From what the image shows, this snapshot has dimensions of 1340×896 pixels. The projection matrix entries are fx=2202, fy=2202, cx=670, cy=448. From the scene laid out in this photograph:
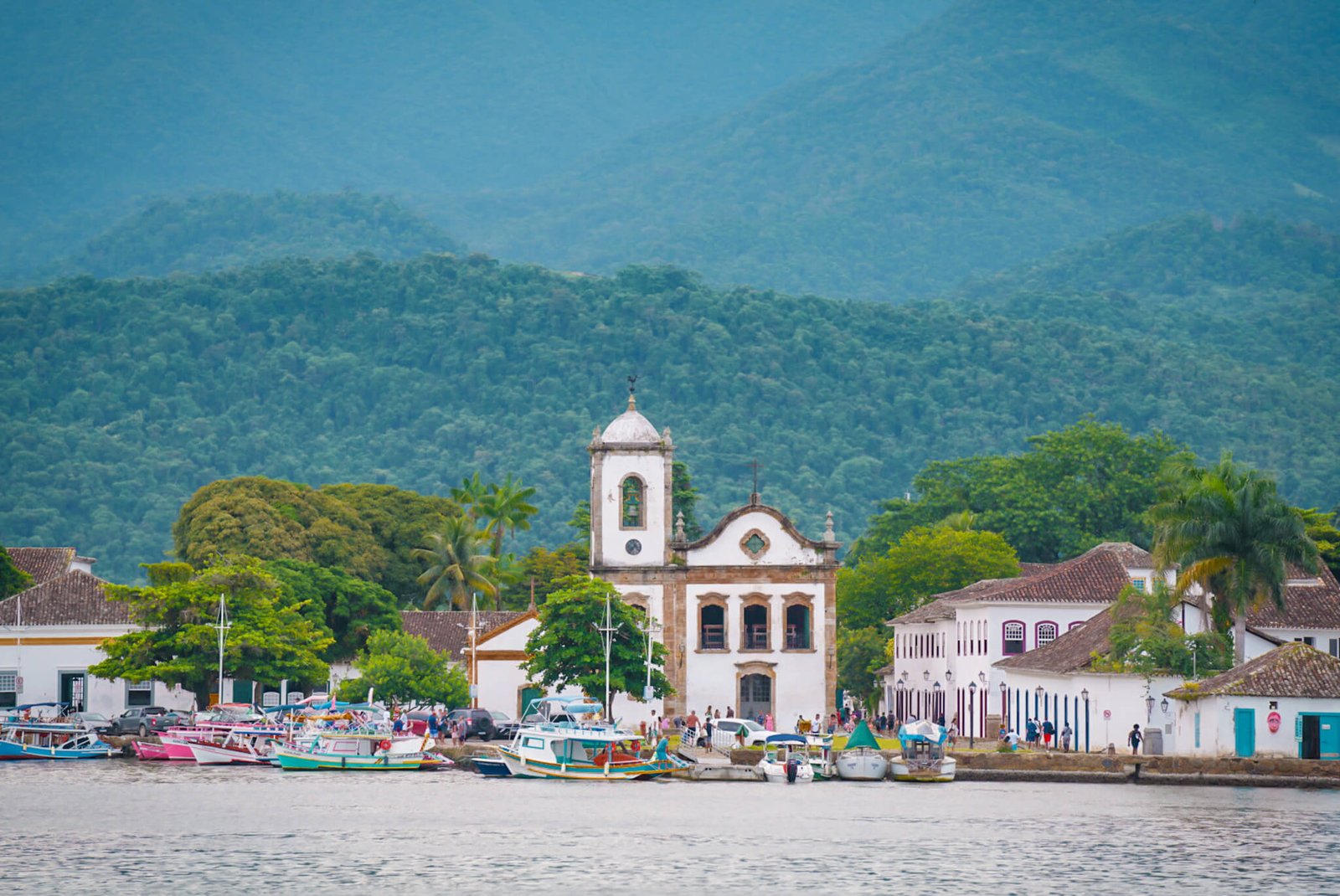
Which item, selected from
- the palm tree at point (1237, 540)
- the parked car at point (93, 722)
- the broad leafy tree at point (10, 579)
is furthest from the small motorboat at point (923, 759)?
the broad leafy tree at point (10, 579)

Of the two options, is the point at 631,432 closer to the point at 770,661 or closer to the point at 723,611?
the point at 723,611

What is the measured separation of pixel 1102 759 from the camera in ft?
223

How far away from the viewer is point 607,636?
81.6 metres

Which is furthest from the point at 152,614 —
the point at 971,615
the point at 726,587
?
the point at 971,615

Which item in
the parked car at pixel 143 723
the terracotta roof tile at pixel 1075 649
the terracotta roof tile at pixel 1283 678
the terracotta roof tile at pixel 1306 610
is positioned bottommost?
the parked car at pixel 143 723

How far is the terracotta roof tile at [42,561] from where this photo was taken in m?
110

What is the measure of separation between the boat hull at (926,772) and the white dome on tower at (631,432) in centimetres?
2341

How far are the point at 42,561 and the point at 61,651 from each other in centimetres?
1962

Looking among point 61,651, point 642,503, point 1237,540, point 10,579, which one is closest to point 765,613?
point 642,503

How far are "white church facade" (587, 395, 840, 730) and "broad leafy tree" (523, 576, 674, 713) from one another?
3.86 m

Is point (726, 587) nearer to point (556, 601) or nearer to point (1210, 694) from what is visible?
point (556, 601)

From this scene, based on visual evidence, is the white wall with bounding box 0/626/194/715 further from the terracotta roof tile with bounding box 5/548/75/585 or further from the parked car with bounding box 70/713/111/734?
the terracotta roof tile with bounding box 5/548/75/585

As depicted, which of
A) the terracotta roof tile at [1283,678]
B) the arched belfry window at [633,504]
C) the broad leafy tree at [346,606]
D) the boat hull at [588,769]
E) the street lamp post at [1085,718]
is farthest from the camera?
the broad leafy tree at [346,606]

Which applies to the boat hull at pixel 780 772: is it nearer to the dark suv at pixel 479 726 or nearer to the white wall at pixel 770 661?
the white wall at pixel 770 661
